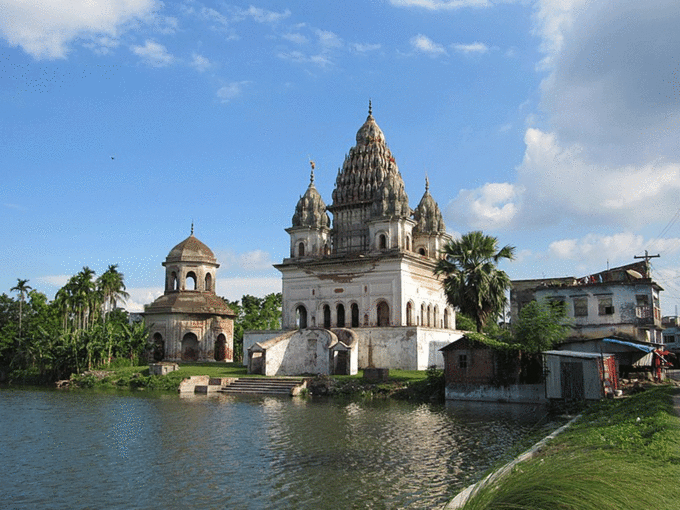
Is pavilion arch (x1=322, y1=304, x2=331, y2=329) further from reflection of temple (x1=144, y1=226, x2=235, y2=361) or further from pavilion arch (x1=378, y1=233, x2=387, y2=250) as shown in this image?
reflection of temple (x1=144, y1=226, x2=235, y2=361)

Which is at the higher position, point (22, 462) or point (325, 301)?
point (325, 301)

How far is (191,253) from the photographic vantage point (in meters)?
54.0

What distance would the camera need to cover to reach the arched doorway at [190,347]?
170 ft

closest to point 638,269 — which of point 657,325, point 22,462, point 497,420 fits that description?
point 657,325

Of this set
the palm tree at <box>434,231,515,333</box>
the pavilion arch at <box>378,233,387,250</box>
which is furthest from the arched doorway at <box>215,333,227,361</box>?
the palm tree at <box>434,231,515,333</box>

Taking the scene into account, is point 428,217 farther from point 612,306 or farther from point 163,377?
point 163,377

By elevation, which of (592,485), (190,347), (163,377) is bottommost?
(163,377)

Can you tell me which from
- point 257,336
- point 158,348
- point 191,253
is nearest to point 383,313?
point 257,336

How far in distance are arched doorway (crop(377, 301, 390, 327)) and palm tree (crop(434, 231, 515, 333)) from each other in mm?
11567

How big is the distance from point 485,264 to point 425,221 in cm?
1783

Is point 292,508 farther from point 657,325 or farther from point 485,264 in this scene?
point 657,325

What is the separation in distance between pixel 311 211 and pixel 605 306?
843 inches

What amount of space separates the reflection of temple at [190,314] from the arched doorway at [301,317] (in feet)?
26.1

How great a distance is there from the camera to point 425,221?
50906 millimetres
